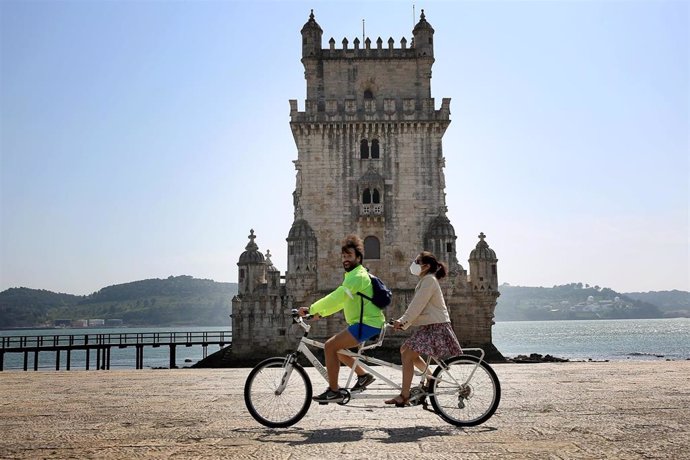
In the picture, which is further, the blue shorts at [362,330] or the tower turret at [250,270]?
the tower turret at [250,270]

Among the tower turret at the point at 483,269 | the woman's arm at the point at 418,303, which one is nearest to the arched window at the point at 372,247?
the tower turret at the point at 483,269

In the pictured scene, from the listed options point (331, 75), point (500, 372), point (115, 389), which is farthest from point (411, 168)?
point (115, 389)

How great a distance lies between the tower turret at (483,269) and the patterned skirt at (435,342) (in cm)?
3655

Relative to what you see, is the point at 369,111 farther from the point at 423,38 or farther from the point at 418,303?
the point at 418,303

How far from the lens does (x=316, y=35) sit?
44094 mm

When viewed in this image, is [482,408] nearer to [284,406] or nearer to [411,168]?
[284,406]

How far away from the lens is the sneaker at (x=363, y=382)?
25.7 feet

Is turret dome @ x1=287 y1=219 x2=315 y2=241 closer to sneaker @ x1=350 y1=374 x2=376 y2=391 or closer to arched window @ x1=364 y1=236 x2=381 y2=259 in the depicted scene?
arched window @ x1=364 y1=236 x2=381 y2=259

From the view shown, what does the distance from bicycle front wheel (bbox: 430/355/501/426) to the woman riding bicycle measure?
178mm

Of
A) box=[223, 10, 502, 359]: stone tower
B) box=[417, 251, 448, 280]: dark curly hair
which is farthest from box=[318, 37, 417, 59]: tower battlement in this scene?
box=[417, 251, 448, 280]: dark curly hair

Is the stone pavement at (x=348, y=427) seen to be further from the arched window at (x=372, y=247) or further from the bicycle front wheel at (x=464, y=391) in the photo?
the arched window at (x=372, y=247)

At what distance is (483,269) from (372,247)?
782 centimetres

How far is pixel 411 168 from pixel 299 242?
8.29 meters

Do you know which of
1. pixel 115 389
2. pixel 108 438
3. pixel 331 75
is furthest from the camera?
pixel 331 75
